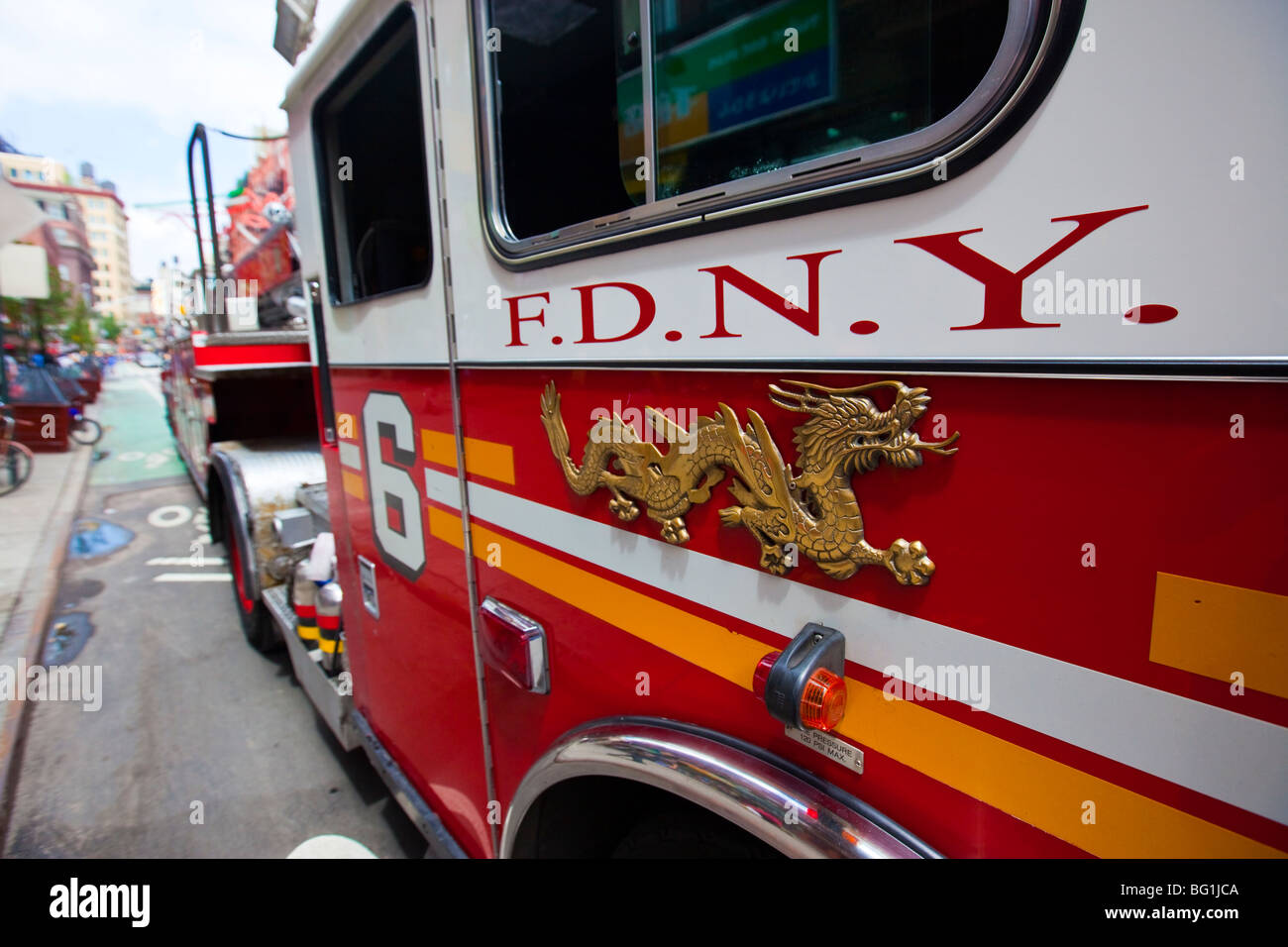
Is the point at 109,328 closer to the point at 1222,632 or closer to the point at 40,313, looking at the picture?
the point at 40,313

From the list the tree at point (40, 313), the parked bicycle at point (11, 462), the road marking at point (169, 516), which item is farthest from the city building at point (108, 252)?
the road marking at point (169, 516)

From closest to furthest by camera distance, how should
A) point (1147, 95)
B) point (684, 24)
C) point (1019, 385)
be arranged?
point (1147, 95) → point (1019, 385) → point (684, 24)

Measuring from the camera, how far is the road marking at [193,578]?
231 inches

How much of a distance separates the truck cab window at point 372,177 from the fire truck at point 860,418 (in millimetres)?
199

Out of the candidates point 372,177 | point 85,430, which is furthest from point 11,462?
point 372,177

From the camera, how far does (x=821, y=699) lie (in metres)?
0.91

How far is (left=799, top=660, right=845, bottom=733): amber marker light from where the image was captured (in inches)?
36.0

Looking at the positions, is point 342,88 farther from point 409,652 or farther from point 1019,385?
point 1019,385

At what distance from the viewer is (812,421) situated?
2.97 ft

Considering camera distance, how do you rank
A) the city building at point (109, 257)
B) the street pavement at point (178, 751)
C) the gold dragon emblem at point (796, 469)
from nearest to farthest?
the gold dragon emblem at point (796, 469) < the street pavement at point (178, 751) < the city building at point (109, 257)

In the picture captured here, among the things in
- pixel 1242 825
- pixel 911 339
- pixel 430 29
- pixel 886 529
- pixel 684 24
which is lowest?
pixel 1242 825

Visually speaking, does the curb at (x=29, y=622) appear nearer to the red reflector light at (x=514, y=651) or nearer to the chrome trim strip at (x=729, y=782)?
the red reflector light at (x=514, y=651)

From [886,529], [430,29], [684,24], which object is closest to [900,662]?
[886,529]
